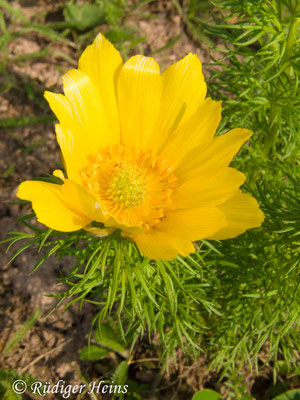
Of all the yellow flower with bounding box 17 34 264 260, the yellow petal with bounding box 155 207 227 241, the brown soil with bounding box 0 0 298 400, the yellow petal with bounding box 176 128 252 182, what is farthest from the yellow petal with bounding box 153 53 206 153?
the brown soil with bounding box 0 0 298 400

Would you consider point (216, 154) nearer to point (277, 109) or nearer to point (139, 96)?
point (139, 96)

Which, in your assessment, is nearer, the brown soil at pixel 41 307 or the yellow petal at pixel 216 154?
the yellow petal at pixel 216 154

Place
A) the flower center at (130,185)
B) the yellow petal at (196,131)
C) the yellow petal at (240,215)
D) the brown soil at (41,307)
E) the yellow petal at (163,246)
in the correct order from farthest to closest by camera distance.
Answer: the brown soil at (41,307) < the flower center at (130,185) < the yellow petal at (196,131) < the yellow petal at (240,215) < the yellow petal at (163,246)

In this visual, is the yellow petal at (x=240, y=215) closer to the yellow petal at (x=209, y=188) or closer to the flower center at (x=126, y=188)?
the yellow petal at (x=209, y=188)

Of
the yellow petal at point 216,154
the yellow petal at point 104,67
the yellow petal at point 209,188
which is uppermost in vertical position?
the yellow petal at point 104,67

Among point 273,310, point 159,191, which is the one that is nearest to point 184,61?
point 159,191

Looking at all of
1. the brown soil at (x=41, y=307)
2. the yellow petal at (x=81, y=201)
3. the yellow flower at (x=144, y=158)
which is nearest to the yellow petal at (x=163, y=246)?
the yellow flower at (x=144, y=158)
